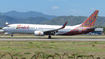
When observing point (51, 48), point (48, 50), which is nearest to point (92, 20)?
point (51, 48)

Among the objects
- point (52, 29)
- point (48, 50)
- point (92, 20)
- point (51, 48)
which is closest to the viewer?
point (48, 50)

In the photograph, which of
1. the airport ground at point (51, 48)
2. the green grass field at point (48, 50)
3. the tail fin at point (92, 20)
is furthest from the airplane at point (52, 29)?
the green grass field at point (48, 50)

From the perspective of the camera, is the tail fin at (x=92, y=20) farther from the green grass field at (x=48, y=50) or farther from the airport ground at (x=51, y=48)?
the green grass field at (x=48, y=50)

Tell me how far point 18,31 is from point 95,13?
22.9 meters

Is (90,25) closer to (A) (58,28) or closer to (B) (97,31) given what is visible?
(A) (58,28)

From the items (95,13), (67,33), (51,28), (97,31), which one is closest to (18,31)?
(51,28)

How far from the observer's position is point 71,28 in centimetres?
5194

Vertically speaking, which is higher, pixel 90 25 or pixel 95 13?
pixel 95 13

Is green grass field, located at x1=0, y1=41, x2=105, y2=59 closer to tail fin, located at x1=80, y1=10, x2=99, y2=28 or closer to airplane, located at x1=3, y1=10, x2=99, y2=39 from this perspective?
airplane, located at x1=3, y1=10, x2=99, y2=39

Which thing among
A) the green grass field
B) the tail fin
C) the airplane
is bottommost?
the green grass field

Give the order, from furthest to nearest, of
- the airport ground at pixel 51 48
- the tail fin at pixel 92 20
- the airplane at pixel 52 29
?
the tail fin at pixel 92 20 → the airplane at pixel 52 29 → the airport ground at pixel 51 48

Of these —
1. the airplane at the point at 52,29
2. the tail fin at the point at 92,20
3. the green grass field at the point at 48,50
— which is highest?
the tail fin at the point at 92,20

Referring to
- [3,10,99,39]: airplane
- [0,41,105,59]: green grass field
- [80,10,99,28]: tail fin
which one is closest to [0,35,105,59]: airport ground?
[0,41,105,59]: green grass field

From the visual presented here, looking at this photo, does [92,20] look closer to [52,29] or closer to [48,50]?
[52,29]
